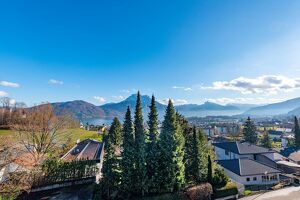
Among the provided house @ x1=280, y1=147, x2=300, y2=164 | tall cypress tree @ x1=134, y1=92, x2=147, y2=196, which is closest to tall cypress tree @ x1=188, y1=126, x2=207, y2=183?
tall cypress tree @ x1=134, y1=92, x2=147, y2=196

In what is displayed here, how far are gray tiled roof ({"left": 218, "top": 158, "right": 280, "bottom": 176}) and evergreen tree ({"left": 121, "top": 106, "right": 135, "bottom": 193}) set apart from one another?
67.5 ft

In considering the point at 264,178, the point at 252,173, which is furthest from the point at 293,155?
the point at 252,173

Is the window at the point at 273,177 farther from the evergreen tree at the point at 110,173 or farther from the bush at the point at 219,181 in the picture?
the evergreen tree at the point at 110,173

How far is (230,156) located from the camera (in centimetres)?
4331

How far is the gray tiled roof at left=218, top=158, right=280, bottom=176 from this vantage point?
3128 cm

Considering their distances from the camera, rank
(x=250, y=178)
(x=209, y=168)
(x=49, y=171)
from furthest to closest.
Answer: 1. (x=250, y=178)
2. (x=209, y=168)
3. (x=49, y=171)

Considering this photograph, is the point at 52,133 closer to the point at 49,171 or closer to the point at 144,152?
the point at 49,171

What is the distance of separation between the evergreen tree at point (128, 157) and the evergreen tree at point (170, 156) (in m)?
2.63

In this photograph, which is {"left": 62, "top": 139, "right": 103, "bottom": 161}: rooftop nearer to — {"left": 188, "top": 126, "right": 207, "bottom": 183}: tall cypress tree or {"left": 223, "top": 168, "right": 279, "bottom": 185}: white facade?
{"left": 188, "top": 126, "right": 207, "bottom": 183}: tall cypress tree

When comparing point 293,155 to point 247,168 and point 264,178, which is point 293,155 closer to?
point 264,178

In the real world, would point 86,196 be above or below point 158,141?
below

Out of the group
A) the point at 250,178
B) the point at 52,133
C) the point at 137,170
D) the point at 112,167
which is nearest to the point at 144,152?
the point at 137,170

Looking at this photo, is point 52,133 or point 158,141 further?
point 52,133

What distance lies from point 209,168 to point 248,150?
24.4m
